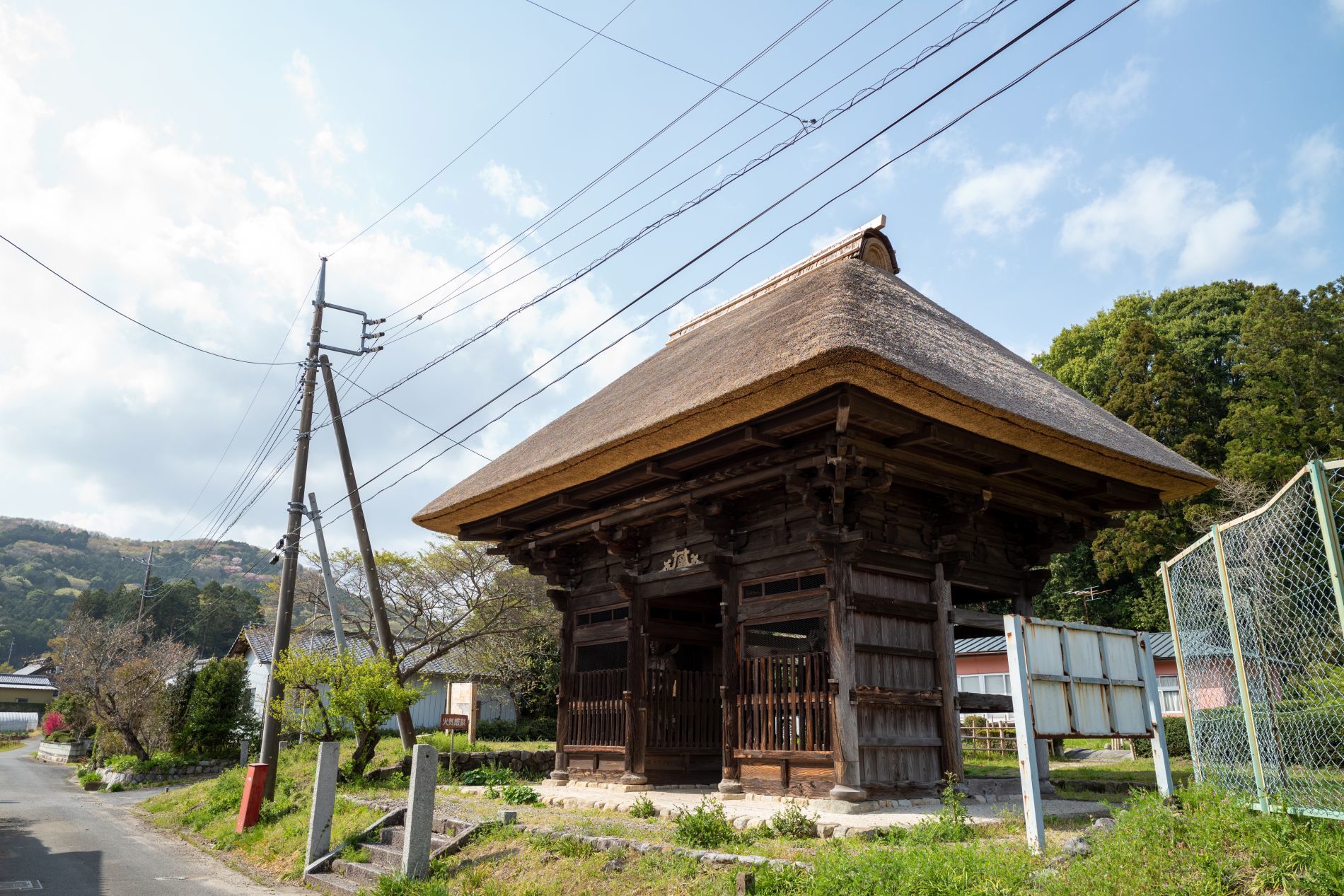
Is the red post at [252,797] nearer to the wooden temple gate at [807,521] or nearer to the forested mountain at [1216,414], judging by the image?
the wooden temple gate at [807,521]

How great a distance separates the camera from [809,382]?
280 inches

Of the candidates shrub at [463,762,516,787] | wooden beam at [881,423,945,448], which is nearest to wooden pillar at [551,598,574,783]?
shrub at [463,762,516,787]

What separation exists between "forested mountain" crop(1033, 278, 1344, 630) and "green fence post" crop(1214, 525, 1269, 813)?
23.6m

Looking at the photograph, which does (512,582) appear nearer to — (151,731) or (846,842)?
(151,731)

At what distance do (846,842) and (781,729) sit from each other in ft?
7.48

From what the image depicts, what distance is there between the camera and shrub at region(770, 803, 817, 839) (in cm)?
681

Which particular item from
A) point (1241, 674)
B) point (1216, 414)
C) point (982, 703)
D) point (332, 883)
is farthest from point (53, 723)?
point (1216, 414)

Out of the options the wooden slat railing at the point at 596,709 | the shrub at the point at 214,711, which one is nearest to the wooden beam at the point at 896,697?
the wooden slat railing at the point at 596,709

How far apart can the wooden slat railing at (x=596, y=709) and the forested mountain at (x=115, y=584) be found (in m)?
16.0

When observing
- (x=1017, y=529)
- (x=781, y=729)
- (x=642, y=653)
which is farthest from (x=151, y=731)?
(x=1017, y=529)

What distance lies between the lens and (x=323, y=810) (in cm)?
942

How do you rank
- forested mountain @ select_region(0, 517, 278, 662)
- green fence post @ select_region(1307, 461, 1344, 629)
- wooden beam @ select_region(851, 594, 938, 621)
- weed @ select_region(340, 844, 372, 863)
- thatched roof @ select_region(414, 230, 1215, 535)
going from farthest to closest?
1. forested mountain @ select_region(0, 517, 278, 662)
2. weed @ select_region(340, 844, 372, 863)
3. wooden beam @ select_region(851, 594, 938, 621)
4. thatched roof @ select_region(414, 230, 1215, 535)
5. green fence post @ select_region(1307, 461, 1344, 629)

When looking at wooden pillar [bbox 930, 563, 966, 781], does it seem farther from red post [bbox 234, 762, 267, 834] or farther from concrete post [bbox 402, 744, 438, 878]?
red post [bbox 234, 762, 267, 834]

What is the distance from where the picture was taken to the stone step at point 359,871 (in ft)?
26.4
